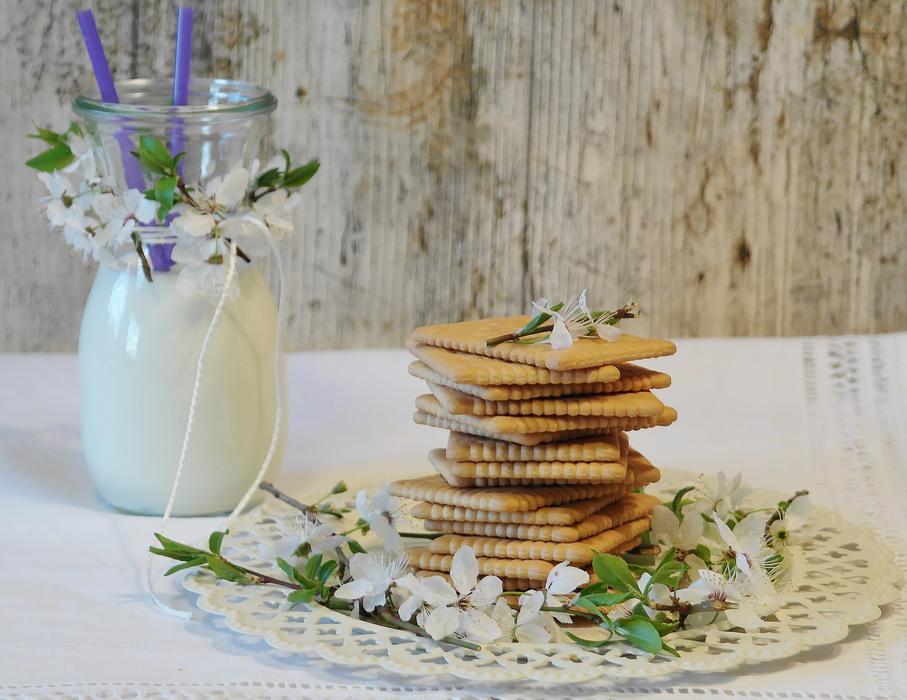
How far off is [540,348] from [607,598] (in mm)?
198

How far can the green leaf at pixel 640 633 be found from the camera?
0.81 m

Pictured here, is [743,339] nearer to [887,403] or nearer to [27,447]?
[887,403]

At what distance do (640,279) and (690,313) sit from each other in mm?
97

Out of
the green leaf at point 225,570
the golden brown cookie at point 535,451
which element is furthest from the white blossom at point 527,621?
the green leaf at point 225,570

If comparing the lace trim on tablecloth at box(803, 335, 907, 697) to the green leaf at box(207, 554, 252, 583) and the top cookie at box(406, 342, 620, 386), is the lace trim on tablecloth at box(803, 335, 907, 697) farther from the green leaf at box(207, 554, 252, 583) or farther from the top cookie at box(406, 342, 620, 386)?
the green leaf at box(207, 554, 252, 583)

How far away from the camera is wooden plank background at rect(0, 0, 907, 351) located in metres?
1.76

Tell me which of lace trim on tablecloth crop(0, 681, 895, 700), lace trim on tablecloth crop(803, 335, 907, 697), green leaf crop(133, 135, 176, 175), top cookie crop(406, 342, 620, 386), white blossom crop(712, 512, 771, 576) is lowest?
lace trim on tablecloth crop(0, 681, 895, 700)

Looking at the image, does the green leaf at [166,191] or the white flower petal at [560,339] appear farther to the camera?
the green leaf at [166,191]

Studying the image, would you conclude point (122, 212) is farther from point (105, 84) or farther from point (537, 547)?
point (537, 547)

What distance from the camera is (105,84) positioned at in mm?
1198

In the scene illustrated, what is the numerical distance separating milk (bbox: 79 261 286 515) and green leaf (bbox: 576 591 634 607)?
47 centimetres

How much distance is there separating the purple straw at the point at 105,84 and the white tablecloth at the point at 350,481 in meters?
0.33

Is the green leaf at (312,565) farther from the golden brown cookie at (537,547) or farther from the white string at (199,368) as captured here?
the white string at (199,368)

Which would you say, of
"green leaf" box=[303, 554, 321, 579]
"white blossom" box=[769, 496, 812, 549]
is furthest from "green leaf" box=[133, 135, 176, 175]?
"white blossom" box=[769, 496, 812, 549]
